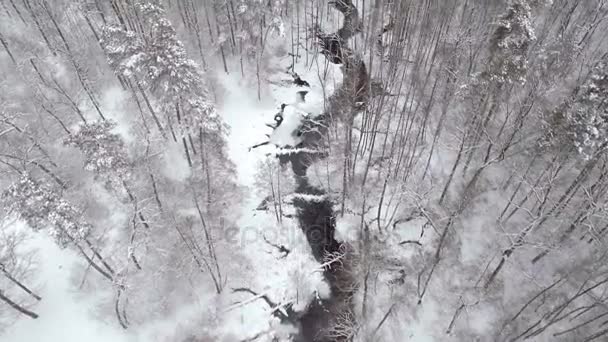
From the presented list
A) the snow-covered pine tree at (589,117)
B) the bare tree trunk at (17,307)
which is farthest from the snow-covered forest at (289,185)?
the bare tree trunk at (17,307)

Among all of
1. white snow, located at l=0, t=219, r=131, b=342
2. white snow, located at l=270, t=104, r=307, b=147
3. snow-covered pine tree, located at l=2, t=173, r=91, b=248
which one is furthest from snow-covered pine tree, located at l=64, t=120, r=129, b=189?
white snow, located at l=270, t=104, r=307, b=147

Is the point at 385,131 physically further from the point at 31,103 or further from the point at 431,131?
the point at 31,103

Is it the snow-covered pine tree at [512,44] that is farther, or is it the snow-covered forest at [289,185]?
the snow-covered forest at [289,185]

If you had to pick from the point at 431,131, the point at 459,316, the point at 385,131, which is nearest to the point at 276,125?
the point at 385,131

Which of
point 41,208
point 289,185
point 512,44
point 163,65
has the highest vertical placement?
point 163,65

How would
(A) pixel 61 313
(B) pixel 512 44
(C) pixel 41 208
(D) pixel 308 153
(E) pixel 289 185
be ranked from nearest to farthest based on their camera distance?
(C) pixel 41 208, (B) pixel 512 44, (A) pixel 61 313, (E) pixel 289 185, (D) pixel 308 153

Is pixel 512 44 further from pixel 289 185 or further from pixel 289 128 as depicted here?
pixel 289 128

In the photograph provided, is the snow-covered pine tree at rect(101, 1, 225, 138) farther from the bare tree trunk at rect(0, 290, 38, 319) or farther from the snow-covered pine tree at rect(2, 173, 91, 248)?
the bare tree trunk at rect(0, 290, 38, 319)

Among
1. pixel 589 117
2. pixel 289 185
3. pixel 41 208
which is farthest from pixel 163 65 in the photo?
pixel 589 117

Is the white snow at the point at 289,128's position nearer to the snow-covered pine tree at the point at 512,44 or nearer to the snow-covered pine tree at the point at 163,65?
the snow-covered pine tree at the point at 163,65

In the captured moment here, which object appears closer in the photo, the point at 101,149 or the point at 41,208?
the point at 41,208
